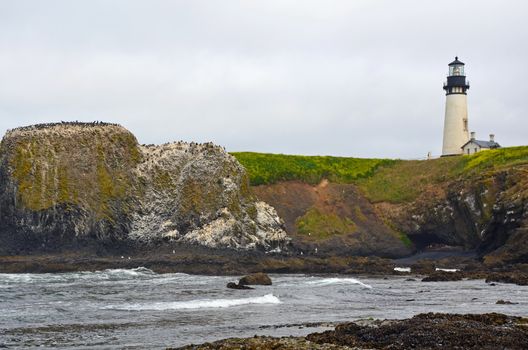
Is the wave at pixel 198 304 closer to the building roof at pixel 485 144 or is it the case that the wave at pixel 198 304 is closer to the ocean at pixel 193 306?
Result: the ocean at pixel 193 306

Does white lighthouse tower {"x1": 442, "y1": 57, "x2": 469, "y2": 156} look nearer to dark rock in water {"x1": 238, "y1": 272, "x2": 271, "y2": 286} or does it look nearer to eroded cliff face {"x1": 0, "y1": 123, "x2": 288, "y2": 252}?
eroded cliff face {"x1": 0, "y1": 123, "x2": 288, "y2": 252}

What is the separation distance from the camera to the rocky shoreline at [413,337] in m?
21.9

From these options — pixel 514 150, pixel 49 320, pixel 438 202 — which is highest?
pixel 514 150

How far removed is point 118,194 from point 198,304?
A: 3727 centimetres

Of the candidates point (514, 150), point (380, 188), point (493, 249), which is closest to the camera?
point (493, 249)

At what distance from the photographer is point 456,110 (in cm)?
9944

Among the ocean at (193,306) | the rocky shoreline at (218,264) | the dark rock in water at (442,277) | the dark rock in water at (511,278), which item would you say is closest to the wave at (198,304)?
the ocean at (193,306)

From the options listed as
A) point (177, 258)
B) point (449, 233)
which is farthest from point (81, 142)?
point (449, 233)

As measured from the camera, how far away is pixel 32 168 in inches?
2889

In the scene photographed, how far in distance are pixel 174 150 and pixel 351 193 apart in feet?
75.5

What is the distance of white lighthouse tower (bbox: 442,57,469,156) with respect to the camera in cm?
9925

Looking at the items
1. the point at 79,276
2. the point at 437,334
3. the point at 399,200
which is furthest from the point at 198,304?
the point at 399,200

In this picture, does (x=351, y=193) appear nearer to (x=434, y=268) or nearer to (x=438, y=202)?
(x=438, y=202)

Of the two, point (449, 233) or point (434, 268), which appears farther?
point (449, 233)
